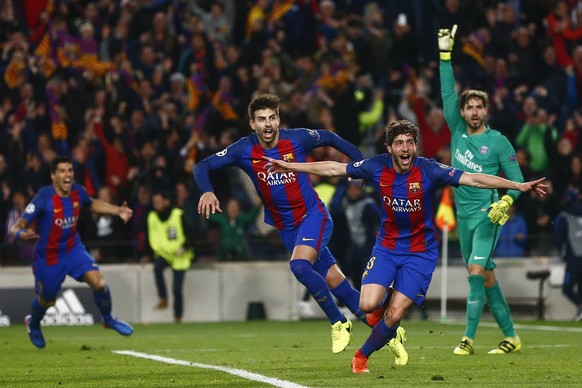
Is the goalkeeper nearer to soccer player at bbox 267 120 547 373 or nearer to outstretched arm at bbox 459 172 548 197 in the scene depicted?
soccer player at bbox 267 120 547 373

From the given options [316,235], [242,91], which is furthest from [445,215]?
[316,235]

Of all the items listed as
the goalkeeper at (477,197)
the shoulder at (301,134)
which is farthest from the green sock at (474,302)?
the shoulder at (301,134)

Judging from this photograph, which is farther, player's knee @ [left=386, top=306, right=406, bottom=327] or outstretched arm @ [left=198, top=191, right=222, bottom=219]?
outstretched arm @ [left=198, top=191, right=222, bottom=219]

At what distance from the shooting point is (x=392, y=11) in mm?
24047

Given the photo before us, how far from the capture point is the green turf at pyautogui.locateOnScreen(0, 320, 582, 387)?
9.91m

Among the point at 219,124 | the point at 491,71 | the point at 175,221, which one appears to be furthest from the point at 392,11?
the point at 175,221

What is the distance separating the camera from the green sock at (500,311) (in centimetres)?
1288

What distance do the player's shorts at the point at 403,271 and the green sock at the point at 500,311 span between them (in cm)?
242

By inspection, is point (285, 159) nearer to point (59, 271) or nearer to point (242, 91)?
point (59, 271)

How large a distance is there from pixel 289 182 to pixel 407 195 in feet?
5.46

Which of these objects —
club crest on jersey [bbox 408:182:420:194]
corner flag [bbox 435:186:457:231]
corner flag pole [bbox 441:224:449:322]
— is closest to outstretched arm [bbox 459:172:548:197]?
club crest on jersey [bbox 408:182:420:194]

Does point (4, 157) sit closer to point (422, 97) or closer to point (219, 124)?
→ point (219, 124)

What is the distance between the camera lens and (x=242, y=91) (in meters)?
21.9

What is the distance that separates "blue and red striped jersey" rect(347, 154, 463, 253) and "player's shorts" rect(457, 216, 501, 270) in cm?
191
